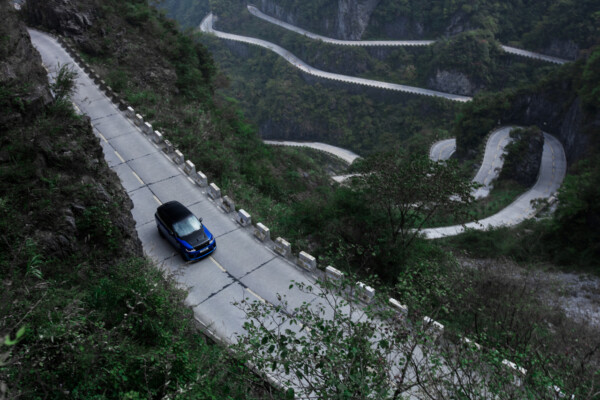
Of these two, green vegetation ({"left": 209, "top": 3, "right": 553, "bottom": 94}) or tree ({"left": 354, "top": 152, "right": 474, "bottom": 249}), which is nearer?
tree ({"left": 354, "top": 152, "right": 474, "bottom": 249})

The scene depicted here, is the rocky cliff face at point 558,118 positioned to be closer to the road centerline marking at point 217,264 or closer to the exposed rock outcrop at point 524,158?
the exposed rock outcrop at point 524,158

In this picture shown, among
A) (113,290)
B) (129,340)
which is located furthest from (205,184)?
(129,340)

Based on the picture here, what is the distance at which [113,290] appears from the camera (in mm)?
10812

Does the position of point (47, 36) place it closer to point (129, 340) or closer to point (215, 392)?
point (129, 340)

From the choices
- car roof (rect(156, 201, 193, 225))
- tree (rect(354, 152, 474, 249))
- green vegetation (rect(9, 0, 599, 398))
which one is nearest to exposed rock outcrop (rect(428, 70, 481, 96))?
green vegetation (rect(9, 0, 599, 398))

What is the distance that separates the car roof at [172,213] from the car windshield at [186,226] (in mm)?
195

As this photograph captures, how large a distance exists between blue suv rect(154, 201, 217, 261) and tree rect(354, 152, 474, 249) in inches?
314

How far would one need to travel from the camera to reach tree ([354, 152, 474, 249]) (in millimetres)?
16578

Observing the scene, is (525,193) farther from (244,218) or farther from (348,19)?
(348,19)

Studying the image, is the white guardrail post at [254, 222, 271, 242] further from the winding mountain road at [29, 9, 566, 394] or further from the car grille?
the car grille

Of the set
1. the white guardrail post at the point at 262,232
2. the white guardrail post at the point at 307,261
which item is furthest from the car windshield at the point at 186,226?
the white guardrail post at the point at 307,261

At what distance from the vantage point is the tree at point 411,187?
16.6 meters

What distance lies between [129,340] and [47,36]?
112 feet

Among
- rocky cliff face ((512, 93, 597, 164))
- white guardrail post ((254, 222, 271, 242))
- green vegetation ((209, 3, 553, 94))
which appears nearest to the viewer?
white guardrail post ((254, 222, 271, 242))
